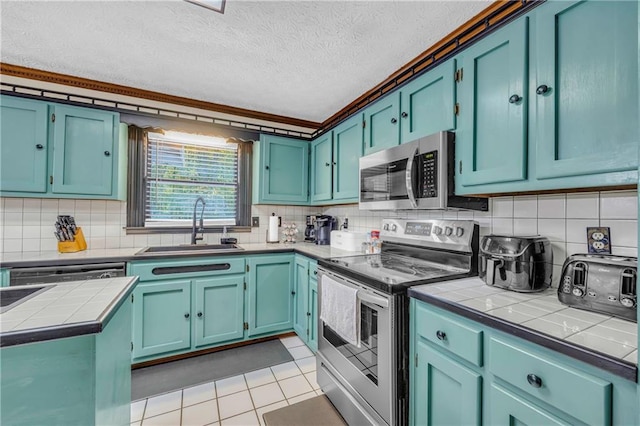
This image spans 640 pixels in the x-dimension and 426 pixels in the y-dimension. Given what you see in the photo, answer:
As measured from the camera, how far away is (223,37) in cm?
173

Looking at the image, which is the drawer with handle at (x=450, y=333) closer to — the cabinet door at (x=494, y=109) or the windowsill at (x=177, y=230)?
the cabinet door at (x=494, y=109)

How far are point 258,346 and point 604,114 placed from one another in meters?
2.73

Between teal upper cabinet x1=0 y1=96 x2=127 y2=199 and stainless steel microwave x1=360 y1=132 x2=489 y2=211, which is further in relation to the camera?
teal upper cabinet x1=0 y1=96 x2=127 y2=199

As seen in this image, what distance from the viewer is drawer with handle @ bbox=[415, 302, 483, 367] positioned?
3.30ft

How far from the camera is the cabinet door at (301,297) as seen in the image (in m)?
2.41

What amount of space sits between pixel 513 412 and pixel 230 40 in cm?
232

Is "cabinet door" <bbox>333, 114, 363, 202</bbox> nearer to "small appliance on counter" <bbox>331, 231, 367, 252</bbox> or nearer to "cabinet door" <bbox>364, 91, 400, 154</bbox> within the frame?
"cabinet door" <bbox>364, 91, 400, 154</bbox>

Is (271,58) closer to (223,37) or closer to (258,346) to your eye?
(223,37)

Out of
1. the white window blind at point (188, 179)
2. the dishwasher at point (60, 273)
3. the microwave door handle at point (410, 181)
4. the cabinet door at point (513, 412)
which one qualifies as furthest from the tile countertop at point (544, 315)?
the white window blind at point (188, 179)

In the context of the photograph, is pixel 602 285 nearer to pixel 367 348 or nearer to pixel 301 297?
pixel 367 348

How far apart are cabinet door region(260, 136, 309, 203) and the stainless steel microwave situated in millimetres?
1260

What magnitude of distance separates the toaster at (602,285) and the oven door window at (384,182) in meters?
0.85

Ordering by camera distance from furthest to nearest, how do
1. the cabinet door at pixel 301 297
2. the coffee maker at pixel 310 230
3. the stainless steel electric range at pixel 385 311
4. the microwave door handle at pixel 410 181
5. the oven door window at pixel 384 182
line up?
the coffee maker at pixel 310 230
the cabinet door at pixel 301 297
the oven door window at pixel 384 182
the microwave door handle at pixel 410 181
the stainless steel electric range at pixel 385 311

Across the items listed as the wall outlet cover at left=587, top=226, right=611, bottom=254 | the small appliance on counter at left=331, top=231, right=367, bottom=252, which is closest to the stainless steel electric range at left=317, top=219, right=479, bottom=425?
the small appliance on counter at left=331, top=231, right=367, bottom=252
